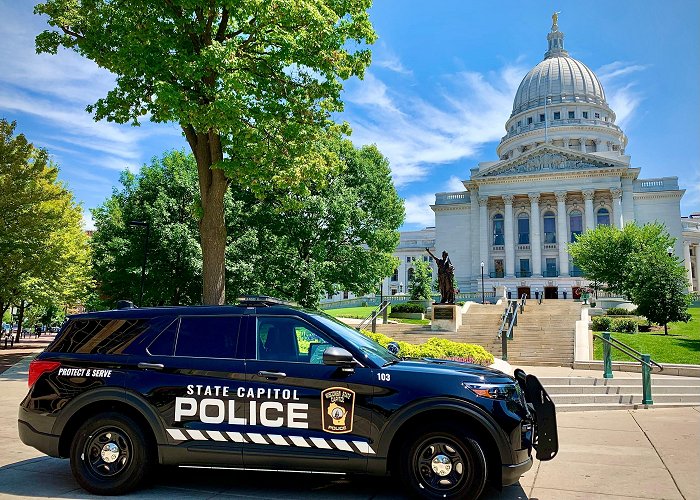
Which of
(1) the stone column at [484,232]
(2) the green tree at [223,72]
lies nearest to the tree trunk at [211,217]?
(2) the green tree at [223,72]

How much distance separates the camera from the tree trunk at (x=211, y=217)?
52.9ft

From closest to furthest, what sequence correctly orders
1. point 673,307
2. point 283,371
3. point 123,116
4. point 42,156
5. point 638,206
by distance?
point 283,371
point 123,116
point 42,156
point 673,307
point 638,206

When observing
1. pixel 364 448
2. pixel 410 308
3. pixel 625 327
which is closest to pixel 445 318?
pixel 625 327

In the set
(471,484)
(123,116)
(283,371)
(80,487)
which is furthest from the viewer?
(123,116)

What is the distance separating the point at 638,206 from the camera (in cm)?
7775

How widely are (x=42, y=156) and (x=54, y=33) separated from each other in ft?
30.9

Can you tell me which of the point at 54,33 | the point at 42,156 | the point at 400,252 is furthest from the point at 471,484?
the point at 400,252

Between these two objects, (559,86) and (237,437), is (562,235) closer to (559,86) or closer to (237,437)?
(559,86)

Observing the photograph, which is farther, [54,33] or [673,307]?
[673,307]

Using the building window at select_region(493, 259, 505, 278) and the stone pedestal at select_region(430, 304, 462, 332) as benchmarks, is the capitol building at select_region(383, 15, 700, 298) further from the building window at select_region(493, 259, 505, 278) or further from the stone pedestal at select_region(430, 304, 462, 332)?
the stone pedestal at select_region(430, 304, 462, 332)

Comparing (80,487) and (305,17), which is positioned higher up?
(305,17)

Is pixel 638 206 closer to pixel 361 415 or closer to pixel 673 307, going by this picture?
pixel 673 307

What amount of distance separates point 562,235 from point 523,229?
5830 millimetres

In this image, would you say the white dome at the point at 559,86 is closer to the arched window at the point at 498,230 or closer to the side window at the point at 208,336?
the arched window at the point at 498,230
